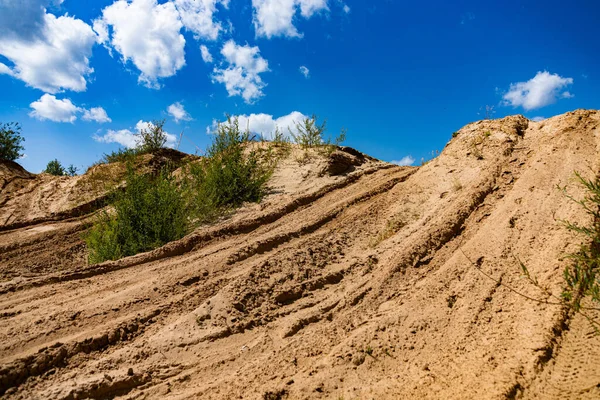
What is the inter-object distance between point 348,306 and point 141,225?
450 cm

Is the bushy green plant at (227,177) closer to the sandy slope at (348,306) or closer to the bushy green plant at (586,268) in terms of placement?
the sandy slope at (348,306)

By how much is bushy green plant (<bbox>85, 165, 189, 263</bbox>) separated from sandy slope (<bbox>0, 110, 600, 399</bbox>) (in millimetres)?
1088

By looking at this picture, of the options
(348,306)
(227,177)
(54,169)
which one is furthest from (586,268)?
(54,169)

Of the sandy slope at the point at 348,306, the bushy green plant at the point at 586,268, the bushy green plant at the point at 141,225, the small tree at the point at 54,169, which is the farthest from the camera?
the small tree at the point at 54,169

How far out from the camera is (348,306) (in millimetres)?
4031

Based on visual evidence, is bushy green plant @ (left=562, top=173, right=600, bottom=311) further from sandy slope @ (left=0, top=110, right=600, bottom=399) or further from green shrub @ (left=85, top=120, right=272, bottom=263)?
green shrub @ (left=85, top=120, right=272, bottom=263)

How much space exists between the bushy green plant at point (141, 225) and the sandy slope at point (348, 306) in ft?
3.57

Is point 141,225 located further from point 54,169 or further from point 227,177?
point 54,169

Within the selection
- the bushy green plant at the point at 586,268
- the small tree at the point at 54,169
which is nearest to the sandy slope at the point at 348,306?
the bushy green plant at the point at 586,268

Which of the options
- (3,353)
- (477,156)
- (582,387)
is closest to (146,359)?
(3,353)

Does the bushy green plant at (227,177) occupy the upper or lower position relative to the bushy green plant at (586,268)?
upper

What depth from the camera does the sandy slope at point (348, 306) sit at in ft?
10.0

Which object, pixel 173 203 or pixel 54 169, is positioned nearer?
pixel 173 203

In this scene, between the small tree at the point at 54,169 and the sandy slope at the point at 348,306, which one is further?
the small tree at the point at 54,169
